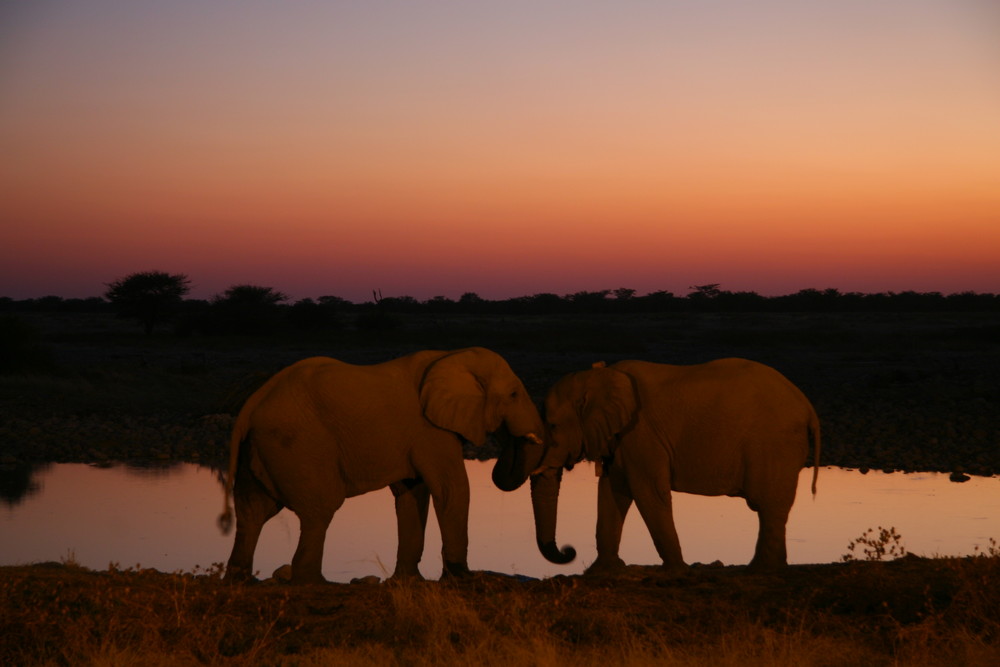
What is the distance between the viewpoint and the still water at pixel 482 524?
11.6 meters

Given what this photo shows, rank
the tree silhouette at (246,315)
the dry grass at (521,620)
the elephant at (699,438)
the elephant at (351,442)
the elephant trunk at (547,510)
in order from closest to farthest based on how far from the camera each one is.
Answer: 1. the dry grass at (521,620)
2. the elephant at (351,442)
3. the elephant at (699,438)
4. the elephant trunk at (547,510)
5. the tree silhouette at (246,315)

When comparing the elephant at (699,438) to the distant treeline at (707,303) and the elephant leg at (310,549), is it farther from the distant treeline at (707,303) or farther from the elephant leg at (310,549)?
the distant treeline at (707,303)

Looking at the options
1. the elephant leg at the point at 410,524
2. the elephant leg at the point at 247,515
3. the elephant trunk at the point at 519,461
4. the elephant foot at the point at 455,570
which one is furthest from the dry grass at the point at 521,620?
the elephant trunk at the point at 519,461

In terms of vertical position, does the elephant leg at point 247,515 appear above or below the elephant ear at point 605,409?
below

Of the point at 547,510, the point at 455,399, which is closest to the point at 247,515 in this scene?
the point at 455,399

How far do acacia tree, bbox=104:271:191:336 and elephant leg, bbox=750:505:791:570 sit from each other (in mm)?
57429

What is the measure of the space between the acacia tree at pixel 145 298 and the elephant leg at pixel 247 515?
184 feet

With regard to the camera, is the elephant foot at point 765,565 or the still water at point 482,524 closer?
the elephant foot at point 765,565

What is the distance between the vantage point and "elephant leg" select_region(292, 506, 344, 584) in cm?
894

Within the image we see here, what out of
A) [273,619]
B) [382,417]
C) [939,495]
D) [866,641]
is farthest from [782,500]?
[939,495]

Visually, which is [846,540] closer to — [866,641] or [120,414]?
[866,641]

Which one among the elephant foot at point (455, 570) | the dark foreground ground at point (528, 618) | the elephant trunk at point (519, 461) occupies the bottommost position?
the elephant foot at point (455, 570)

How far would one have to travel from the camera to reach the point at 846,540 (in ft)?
40.4

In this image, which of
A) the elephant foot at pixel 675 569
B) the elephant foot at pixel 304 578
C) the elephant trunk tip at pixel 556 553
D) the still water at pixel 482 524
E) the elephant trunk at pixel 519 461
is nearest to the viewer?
the elephant foot at pixel 675 569
